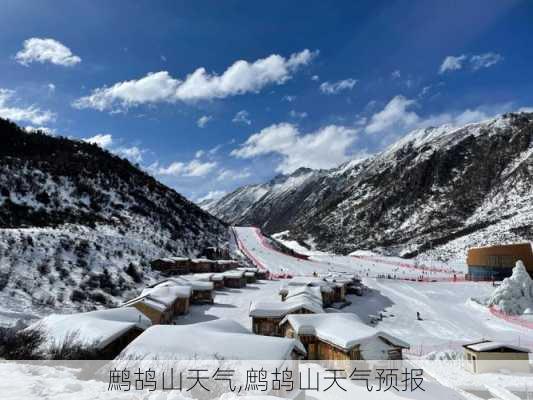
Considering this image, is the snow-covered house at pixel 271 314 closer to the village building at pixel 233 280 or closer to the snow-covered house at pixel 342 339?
the snow-covered house at pixel 342 339

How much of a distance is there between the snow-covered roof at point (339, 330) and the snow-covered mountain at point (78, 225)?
52.8 ft

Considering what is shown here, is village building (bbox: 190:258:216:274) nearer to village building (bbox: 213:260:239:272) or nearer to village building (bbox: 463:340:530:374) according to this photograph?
village building (bbox: 213:260:239:272)

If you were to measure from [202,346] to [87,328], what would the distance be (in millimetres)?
6216

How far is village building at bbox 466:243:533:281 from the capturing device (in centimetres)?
5819

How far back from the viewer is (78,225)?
46031mm

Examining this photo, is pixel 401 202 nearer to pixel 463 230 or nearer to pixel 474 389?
pixel 463 230

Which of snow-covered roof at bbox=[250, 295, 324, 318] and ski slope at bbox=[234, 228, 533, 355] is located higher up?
snow-covered roof at bbox=[250, 295, 324, 318]

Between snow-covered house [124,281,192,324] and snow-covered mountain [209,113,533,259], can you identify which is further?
snow-covered mountain [209,113,533,259]

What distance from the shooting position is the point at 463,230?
382 feet

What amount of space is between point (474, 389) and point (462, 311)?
24341 millimetres

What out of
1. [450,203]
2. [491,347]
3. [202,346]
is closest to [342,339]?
[202,346]

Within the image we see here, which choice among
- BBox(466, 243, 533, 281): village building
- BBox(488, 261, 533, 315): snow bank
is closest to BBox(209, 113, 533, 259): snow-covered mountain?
BBox(466, 243, 533, 281): village building

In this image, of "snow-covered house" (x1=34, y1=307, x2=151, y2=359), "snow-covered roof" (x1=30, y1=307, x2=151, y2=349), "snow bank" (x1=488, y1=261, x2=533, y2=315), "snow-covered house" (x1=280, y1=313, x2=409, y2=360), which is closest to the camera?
"snow-covered house" (x1=34, y1=307, x2=151, y2=359)

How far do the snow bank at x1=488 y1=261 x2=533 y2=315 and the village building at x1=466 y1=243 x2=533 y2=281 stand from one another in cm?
1736
